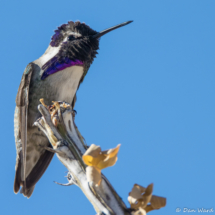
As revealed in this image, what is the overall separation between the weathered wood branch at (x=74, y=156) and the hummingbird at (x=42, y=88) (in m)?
1.40

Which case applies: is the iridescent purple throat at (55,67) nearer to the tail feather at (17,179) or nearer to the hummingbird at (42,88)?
the hummingbird at (42,88)

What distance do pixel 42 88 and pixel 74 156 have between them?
2329 mm

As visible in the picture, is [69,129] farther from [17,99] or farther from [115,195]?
[17,99]

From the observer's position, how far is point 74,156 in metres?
3.72

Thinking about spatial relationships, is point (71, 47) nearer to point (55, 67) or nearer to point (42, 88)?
point (55, 67)

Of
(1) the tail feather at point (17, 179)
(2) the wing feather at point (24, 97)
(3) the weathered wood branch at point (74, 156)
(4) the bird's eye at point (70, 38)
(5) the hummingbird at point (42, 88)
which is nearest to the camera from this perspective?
(3) the weathered wood branch at point (74, 156)

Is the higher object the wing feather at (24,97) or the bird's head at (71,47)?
the bird's head at (71,47)

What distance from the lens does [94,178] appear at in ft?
10.0

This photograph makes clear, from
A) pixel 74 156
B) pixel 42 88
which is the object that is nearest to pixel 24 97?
pixel 42 88

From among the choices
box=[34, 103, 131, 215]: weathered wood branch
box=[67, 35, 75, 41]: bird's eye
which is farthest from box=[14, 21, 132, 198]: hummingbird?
box=[34, 103, 131, 215]: weathered wood branch

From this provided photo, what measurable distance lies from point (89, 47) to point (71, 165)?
9.74ft

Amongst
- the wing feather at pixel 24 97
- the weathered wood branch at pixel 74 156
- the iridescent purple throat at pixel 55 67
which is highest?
the iridescent purple throat at pixel 55 67

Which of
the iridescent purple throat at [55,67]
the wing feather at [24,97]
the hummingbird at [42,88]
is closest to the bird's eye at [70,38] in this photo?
the hummingbird at [42,88]

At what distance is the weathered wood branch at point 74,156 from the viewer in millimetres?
3069
